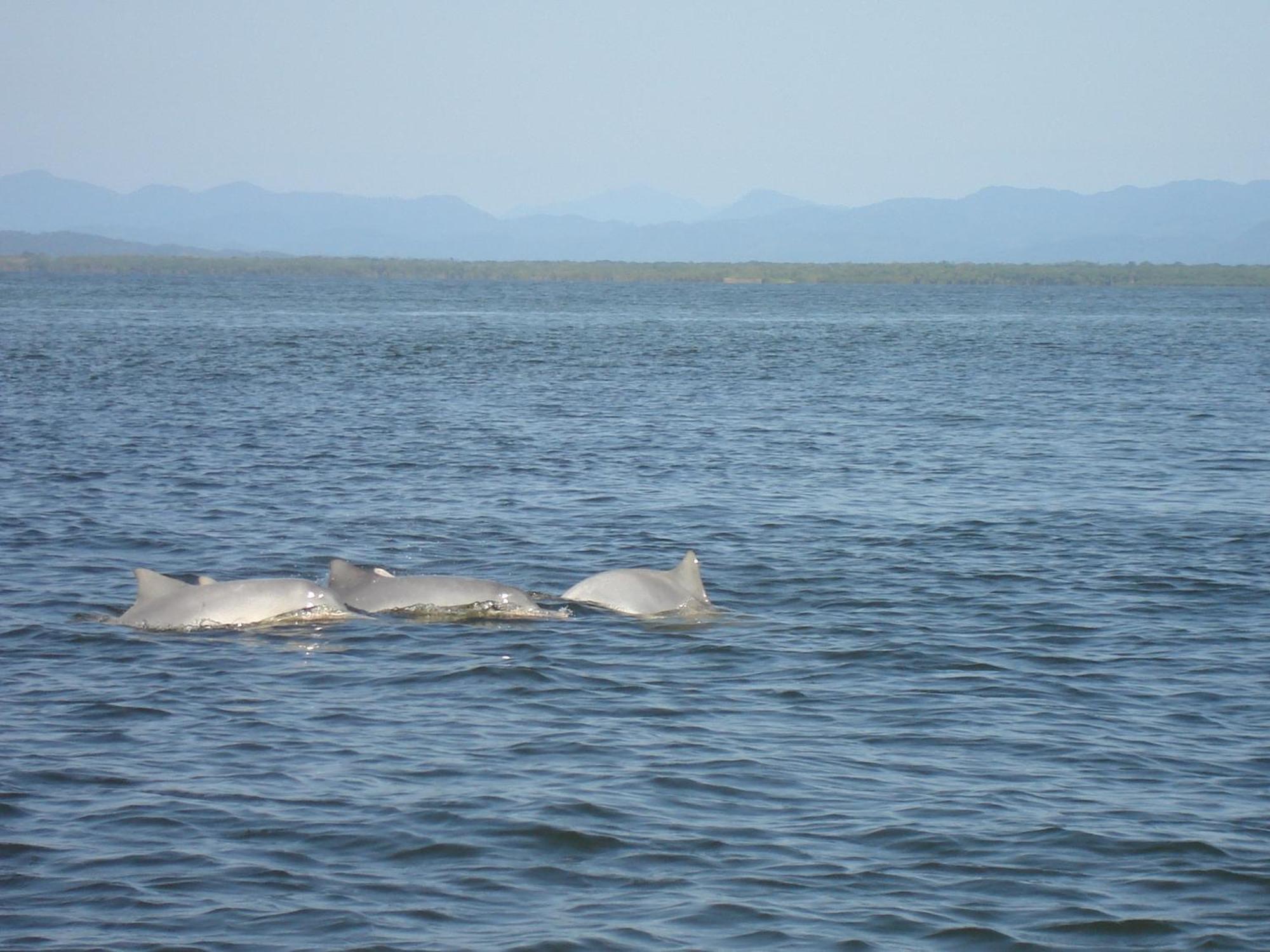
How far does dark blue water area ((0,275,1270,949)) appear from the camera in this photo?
9.79 m

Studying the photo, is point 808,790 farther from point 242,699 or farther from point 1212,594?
point 1212,594

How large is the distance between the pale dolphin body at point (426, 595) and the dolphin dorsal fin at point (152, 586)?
160 cm

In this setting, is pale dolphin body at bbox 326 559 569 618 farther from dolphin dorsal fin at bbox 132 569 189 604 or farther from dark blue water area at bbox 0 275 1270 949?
dolphin dorsal fin at bbox 132 569 189 604

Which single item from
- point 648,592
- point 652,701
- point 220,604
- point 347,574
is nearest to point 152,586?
point 220,604

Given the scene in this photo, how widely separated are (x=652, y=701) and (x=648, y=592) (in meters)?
3.25

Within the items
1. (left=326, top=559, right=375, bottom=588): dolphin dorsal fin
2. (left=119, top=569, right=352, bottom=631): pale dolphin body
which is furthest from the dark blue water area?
(left=326, top=559, right=375, bottom=588): dolphin dorsal fin

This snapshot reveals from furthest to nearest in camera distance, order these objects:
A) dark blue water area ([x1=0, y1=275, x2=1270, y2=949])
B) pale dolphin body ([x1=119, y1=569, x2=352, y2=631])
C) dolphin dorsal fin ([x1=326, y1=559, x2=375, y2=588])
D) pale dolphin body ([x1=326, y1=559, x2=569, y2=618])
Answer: pale dolphin body ([x1=326, y1=559, x2=569, y2=618]) < dolphin dorsal fin ([x1=326, y1=559, x2=375, y2=588]) < pale dolphin body ([x1=119, y1=569, x2=352, y2=631]) < dark blue water area ([x1=0, y1=275, x2=1270, y2=949])

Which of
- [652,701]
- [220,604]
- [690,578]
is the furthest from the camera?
[690,578]

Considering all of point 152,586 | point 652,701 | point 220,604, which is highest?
point 152,586

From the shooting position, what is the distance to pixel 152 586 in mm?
16219

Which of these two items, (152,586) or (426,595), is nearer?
(152,586)

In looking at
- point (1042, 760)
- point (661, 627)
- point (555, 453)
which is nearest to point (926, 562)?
point (661, 627)

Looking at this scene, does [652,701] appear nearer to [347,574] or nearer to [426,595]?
[426,595]

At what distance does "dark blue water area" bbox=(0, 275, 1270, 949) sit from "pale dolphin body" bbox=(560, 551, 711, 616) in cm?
39
